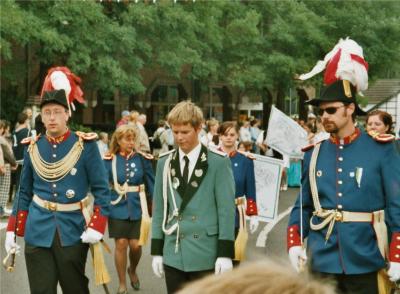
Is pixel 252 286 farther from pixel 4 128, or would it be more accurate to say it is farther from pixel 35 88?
pixel 35 88

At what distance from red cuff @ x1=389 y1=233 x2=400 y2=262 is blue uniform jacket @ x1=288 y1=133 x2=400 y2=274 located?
42mm

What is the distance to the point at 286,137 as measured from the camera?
34.0ft

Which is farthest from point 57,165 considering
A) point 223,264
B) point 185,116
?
point 223,264

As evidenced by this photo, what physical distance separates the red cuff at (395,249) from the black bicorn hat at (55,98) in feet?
8.30

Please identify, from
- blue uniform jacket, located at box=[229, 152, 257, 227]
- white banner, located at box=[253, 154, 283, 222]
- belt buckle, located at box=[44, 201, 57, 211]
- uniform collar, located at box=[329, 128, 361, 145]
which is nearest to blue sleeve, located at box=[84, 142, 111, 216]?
belt buckle, located at box=[44, 201, 57, 211]

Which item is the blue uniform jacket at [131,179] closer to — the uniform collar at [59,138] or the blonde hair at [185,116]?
the uniform collar at [59,138]

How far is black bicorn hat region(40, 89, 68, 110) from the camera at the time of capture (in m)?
6.00

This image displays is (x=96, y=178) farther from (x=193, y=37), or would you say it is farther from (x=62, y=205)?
(x=193, y=37)

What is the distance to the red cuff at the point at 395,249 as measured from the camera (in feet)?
15.7

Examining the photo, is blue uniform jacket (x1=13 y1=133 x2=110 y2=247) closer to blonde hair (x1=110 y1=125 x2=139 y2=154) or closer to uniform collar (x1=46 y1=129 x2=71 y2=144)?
uniform collar (x1=46 y1=129 x2=71 y2=144)

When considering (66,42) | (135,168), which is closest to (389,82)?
(66,42)

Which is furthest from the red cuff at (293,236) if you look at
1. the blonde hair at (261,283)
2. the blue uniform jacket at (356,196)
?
the blonde hair at (261,283)

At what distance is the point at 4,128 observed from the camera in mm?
16203

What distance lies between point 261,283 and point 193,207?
3.89 m
